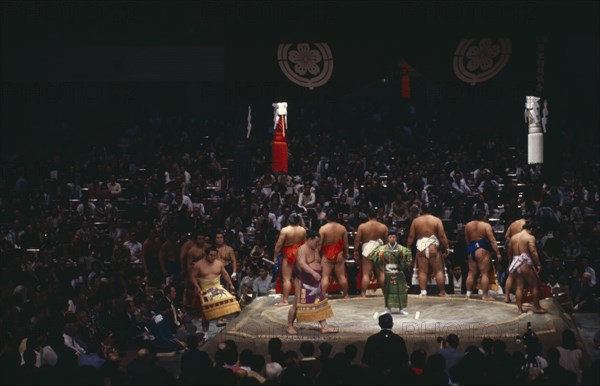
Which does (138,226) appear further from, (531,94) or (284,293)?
(531,94)

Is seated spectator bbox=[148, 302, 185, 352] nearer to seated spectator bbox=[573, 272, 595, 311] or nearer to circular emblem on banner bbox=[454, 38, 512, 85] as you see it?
circular emblem on banner bbox=[454, 38, 512, 85]

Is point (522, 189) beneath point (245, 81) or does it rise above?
beneath

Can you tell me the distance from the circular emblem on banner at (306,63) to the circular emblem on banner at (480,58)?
3.21 ft

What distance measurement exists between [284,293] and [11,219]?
5.09 m

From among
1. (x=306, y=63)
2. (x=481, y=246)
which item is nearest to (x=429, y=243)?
(x=481, y=246)

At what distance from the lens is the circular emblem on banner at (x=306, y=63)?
6.89 meters

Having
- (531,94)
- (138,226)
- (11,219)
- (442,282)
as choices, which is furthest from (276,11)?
(11,219)

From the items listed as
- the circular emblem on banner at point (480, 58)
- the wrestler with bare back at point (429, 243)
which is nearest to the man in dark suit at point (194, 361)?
the circular emblem on banner at point (480, 58)

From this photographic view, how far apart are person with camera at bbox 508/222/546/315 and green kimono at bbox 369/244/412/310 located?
0.95 metres

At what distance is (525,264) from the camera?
7938mm

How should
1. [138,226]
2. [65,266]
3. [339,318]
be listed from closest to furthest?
1. [339,318]
2. [65,266]
3. [138,226]

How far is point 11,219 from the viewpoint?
39.6 feet

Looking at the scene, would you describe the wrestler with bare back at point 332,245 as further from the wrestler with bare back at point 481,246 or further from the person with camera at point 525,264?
the person with camera at point 525,264

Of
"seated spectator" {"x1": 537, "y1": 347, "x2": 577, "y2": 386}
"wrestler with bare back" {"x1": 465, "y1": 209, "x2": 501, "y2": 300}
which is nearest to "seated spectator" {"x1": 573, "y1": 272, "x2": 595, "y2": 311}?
"wrestler with bare back" {"x1": 465, "y1": 209, "x2": 501, "y2": 300}
